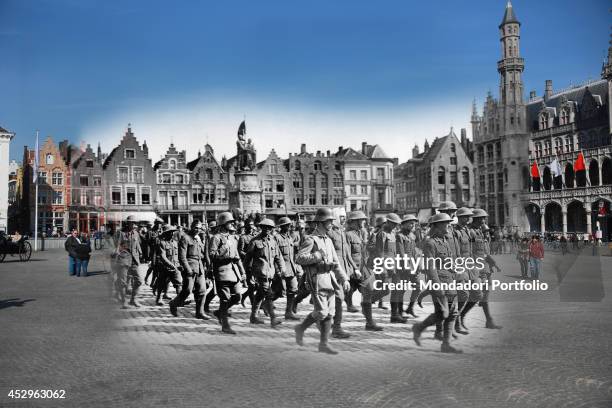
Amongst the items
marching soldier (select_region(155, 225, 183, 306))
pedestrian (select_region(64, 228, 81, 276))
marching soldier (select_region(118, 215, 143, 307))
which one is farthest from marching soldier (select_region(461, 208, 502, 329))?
pedestrian (select_region(64, 228, 81, 276))

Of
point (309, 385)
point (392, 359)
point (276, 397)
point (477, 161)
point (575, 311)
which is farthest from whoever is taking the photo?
point (477, 161)

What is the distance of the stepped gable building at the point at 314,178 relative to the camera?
58281 millimetres

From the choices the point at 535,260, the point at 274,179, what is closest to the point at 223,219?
the point at 535,260

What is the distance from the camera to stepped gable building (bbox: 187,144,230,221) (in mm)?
18125

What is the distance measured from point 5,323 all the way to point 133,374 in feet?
12.6

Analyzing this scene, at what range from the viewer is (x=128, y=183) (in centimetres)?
1593

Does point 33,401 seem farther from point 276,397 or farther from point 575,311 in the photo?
point 575,311

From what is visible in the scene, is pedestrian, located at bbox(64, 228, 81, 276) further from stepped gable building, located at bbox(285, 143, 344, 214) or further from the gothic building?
stepped gable building, located at bbox(285, 143, 344, 214)

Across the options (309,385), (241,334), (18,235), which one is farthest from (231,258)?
(18,235)

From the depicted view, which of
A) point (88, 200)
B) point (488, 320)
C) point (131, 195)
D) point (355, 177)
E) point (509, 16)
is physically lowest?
point (488, 320)

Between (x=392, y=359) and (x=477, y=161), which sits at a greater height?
(x=477, y=161)

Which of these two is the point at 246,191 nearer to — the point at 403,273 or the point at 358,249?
the point at 358,249

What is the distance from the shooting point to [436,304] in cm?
669

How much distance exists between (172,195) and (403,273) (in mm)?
11255
